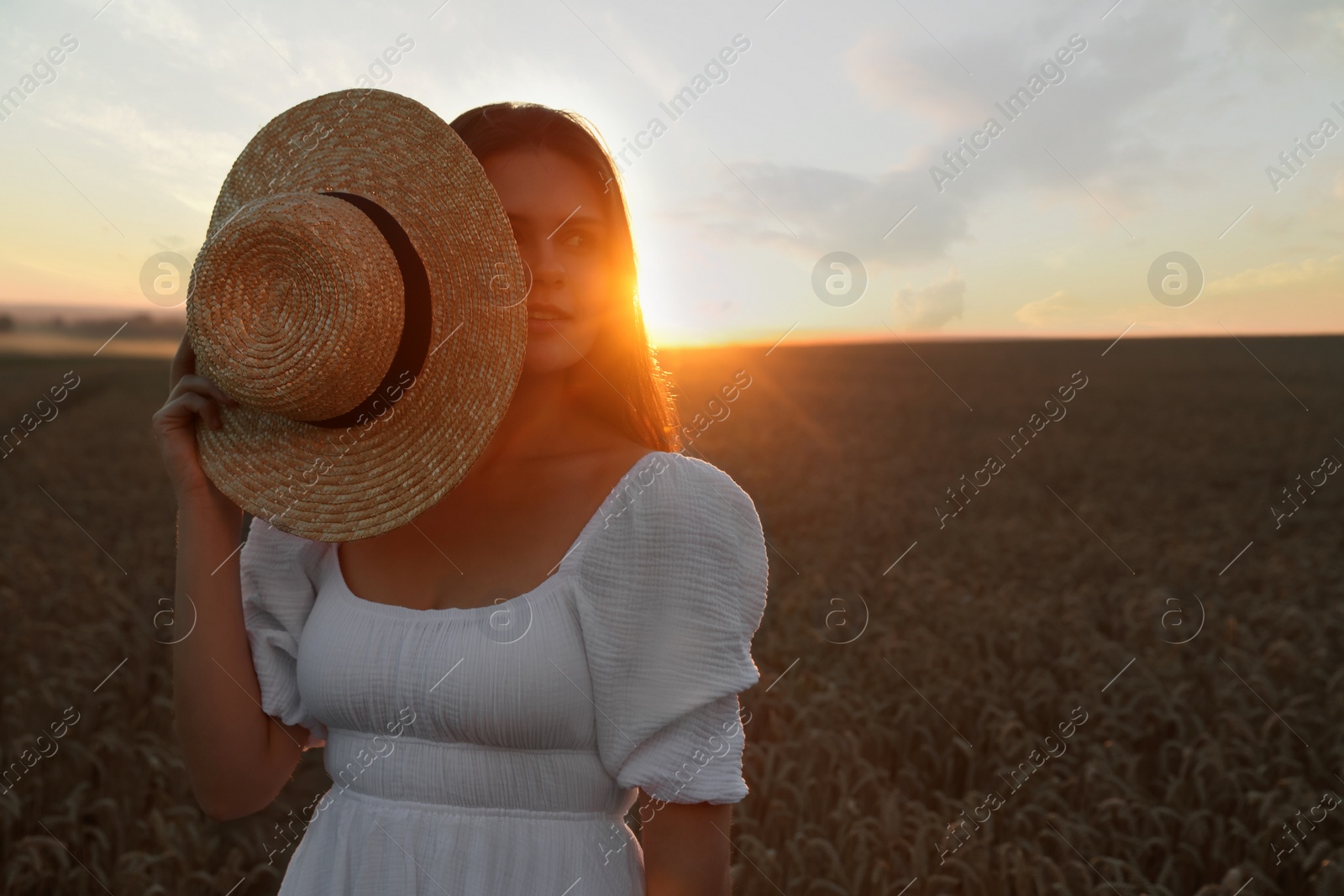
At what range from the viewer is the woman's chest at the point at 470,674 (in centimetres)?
155

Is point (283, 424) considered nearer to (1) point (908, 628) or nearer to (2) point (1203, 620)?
(1) point (908, 628)

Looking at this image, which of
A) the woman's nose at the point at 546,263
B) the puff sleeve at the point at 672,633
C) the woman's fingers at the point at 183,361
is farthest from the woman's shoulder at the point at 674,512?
the woman's fingers at the point at 183,361

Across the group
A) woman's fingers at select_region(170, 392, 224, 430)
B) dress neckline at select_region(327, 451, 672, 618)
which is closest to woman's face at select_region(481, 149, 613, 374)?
dress neckline at select_region(327, 451, 672, 618)

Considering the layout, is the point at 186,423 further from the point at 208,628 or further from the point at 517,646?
the point at 517,646

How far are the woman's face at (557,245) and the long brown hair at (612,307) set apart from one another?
0.03 meters

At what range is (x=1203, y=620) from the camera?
23.9 feet

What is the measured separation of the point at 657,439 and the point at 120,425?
22.6 m

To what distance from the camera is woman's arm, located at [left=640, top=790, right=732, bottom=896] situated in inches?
61.1

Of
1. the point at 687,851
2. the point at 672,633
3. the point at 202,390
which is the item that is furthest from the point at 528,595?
the point at 202,390

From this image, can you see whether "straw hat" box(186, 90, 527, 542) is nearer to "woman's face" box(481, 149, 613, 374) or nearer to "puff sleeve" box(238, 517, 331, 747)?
"woman's face" box(481, 149, 613, 374)

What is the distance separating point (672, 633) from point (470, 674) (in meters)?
0.35

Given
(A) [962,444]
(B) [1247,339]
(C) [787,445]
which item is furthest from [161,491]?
(B) [1247,339]

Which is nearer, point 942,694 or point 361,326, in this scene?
point 361,326

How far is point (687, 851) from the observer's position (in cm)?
156
